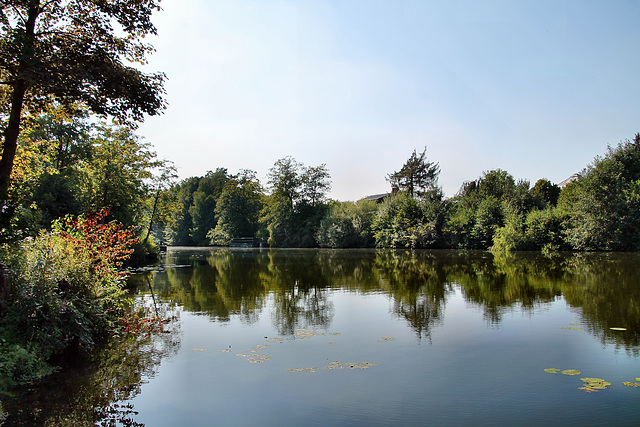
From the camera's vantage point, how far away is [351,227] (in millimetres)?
58719

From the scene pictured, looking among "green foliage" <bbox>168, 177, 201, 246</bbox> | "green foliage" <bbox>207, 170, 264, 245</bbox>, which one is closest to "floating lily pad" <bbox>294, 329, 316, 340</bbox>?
"green foliage" <bbox>207, 170, 264, 245</bbox>

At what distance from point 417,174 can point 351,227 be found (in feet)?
54.9

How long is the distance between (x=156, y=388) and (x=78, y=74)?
588 cm

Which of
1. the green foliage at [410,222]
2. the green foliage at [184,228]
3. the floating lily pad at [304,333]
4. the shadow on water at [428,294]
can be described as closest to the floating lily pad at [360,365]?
the floating lily pad at [304,333]

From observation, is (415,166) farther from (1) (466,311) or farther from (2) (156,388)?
(2) (156,388)

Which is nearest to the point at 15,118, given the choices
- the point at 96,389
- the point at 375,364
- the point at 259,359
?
the point at 96,389

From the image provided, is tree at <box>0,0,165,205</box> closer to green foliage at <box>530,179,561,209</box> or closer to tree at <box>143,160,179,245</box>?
tree at <box>143,160,179,245</box>

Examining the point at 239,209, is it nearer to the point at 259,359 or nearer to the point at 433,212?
the point at 433,212

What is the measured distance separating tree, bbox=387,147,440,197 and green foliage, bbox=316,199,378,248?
1100 centimetres

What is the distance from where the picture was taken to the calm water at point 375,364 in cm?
493

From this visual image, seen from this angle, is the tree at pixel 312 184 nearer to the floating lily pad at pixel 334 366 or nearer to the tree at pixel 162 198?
the tree at pixel 162 198

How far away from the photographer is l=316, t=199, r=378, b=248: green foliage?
191ft

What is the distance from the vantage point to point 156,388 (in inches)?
229

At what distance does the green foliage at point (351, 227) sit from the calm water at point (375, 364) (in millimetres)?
45343
